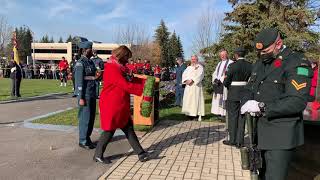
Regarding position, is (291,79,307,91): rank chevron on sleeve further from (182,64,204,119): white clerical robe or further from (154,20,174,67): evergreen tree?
(154,20,174,67): evergreen tree

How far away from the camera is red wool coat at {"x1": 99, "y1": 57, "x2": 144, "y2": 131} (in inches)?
259

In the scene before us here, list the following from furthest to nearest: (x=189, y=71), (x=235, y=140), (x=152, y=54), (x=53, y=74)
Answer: (x=152, y=54) → (x=53, y=74) → (x=189, y=71) → (x=235, y=140)

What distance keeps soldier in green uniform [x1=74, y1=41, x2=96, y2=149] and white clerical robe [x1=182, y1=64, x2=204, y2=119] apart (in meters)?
4.54

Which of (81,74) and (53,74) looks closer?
(81,74)

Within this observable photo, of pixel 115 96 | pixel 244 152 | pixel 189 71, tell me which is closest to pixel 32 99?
pixel 189 71

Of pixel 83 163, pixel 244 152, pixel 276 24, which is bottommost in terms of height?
pixel 83 163

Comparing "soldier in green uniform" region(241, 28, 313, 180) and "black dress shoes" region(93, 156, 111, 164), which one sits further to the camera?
"black dress shoes" region(93, 156, 111, 164)

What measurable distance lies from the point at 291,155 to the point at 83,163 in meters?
3.96

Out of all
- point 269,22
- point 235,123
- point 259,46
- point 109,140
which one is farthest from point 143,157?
point 269,22

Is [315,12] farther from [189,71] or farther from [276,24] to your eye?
[189,71]

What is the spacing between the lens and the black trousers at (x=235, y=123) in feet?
26.9

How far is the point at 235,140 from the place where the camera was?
8375mm

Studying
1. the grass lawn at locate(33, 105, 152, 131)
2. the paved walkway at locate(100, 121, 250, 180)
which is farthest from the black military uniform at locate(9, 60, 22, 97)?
the paved walkway at locate(100, 121, 250, 180)

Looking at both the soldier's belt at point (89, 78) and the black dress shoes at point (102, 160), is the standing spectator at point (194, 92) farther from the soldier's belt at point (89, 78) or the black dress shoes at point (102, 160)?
the black dress shoes at point (102, 160)
